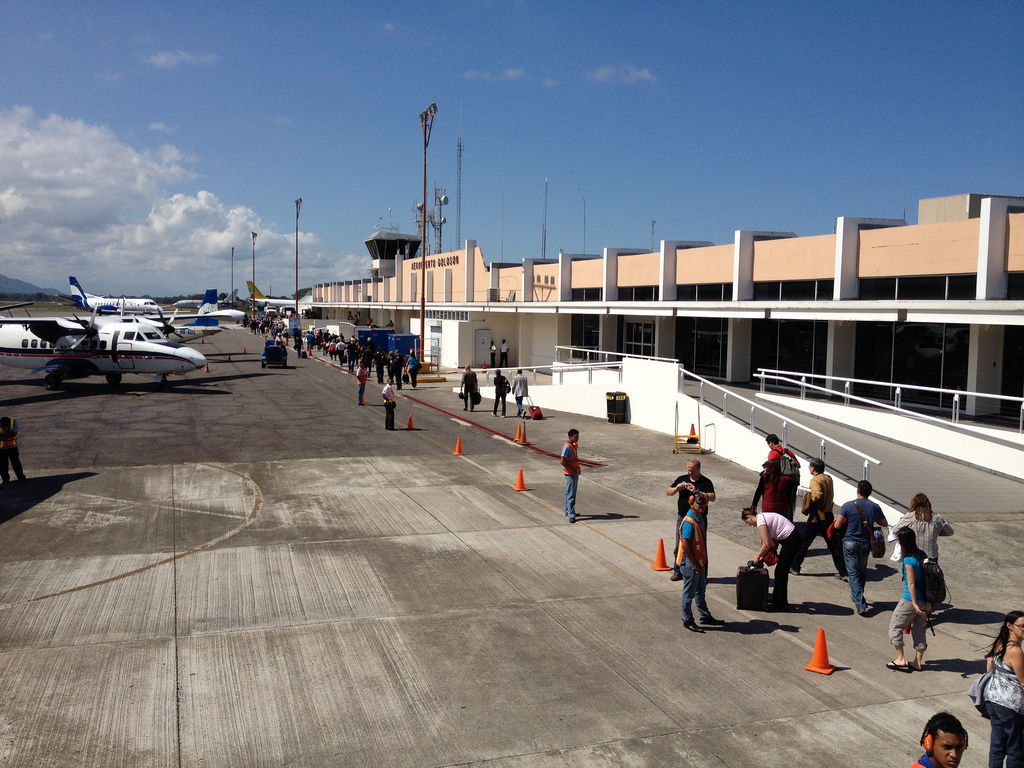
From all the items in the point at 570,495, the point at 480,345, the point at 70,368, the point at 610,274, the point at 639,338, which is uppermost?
the point at 610,274

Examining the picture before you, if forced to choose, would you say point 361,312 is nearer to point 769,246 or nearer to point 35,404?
point 35,404

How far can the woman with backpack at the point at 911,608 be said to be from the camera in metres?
7.70

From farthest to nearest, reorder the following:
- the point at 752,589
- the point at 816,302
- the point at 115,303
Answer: the point at 115,303 → the point at 816,302 → the point at 752,589

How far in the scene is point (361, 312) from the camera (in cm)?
8969

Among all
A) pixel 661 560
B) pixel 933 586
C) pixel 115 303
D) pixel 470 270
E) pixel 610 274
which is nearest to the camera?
pixel 933 586

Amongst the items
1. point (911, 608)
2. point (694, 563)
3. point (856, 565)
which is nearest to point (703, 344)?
point (856, 565)

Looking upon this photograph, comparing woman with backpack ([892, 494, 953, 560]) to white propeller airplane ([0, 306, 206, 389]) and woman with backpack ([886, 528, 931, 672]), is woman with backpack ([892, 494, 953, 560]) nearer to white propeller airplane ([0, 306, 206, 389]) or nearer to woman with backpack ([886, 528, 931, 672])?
woman with backpack ([886, 528, 931, 672])

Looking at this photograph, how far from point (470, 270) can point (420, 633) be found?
42.1 metres

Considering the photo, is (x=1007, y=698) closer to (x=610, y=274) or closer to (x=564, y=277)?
(x=610, y=274)

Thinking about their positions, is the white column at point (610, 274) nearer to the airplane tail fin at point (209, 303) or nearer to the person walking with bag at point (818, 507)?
the person walking with bag at point (818, 507)

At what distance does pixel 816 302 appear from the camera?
2147 cm

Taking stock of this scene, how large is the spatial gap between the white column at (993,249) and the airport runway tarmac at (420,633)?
274 inches

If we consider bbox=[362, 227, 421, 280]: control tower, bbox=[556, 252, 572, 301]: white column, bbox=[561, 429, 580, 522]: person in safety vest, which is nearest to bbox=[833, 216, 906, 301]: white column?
bbox=[561, 429, 580, 522]: person in safety vest

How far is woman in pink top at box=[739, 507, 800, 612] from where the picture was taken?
9320mm
